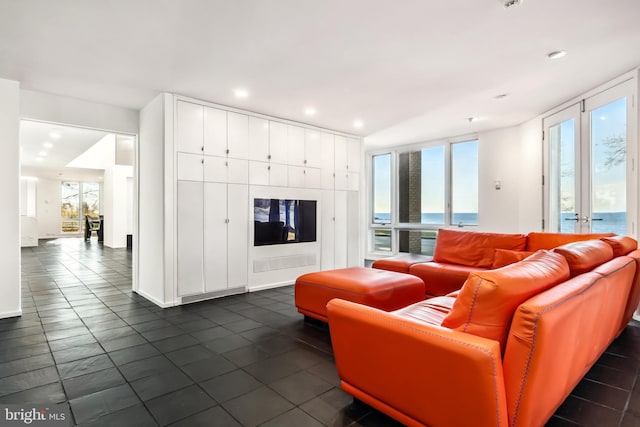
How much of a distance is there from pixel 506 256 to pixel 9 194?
528cm

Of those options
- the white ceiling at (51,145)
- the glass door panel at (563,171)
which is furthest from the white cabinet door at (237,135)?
the glass door panel at (563,171)

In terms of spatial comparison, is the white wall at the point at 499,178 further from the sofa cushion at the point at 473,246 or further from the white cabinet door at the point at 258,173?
the white cabinet door at the point at 258,173

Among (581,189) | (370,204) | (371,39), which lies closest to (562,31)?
(371,39)

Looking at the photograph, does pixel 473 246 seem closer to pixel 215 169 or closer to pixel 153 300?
pixel 215 169

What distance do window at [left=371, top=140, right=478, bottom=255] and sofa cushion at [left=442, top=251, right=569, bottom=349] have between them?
530cm

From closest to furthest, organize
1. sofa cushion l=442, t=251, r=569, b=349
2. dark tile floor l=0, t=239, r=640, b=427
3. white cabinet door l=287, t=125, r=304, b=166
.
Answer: sofa cushion l=442, t=251, r=569, b=349 → dark tile floor l=0, t=239, r=640, b=427 → white cabinet door l=287, t=125, r=304, b=166

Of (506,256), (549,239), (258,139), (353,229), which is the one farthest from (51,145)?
(549,239)

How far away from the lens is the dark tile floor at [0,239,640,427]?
1.88m

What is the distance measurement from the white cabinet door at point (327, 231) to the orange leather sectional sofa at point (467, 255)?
1467 mm

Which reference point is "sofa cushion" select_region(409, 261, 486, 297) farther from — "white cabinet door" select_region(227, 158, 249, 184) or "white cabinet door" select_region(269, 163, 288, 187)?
"white cabinet door" select_region(227, 158, 249, 184)

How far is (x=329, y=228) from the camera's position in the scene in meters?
5.81

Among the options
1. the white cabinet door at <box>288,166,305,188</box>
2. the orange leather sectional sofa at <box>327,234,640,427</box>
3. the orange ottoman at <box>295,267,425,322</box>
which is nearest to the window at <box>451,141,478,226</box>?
the white cabinet door at <box>288,166,305,188</box>

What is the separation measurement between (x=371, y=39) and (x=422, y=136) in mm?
4208

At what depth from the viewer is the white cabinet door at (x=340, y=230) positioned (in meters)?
5.93
